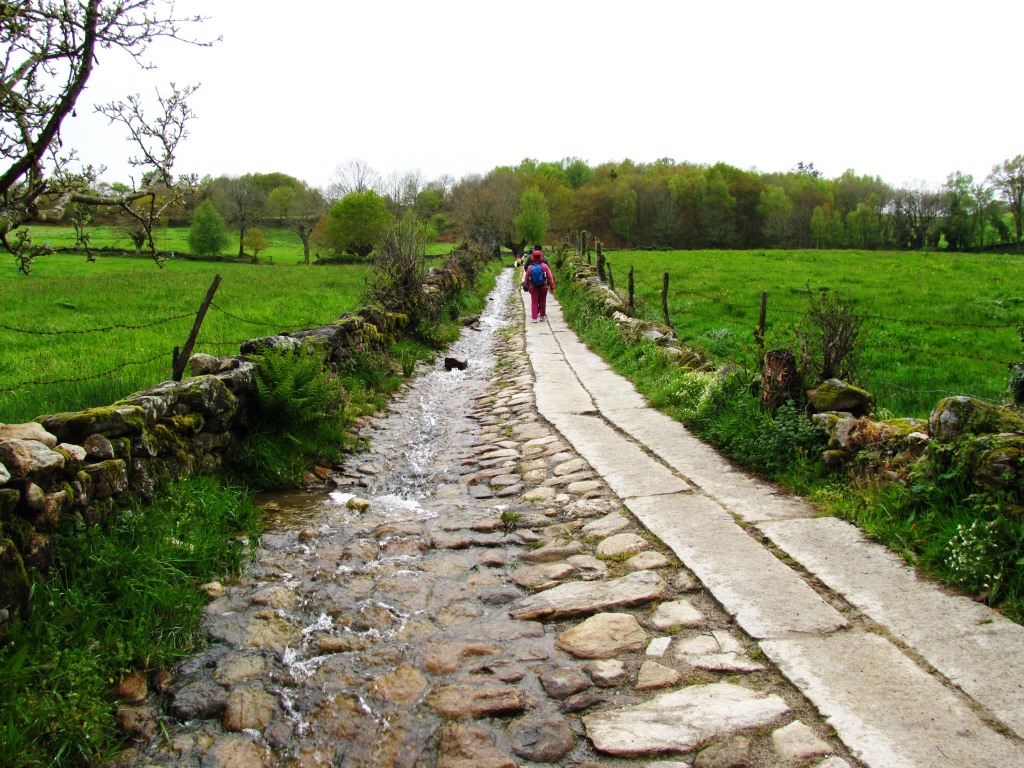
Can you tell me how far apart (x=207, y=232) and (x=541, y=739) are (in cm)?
5667

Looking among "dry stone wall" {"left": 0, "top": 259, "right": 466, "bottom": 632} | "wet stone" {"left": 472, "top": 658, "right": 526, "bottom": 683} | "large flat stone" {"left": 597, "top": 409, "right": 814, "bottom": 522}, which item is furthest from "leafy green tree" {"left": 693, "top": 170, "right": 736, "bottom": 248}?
"wet stone" {"left": 472, "top": 658, "right": 526, "bottom": 683}

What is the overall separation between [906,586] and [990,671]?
84cm

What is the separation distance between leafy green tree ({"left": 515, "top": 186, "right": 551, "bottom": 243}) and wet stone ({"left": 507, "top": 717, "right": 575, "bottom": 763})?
2509 inches

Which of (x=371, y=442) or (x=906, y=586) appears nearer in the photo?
(x=906, y=586)

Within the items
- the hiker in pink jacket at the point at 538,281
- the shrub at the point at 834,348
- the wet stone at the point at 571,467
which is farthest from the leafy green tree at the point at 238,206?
the shrub at the point at 834,348

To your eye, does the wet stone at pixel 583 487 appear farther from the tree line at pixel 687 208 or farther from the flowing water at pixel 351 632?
the tree line at pixel 687 208

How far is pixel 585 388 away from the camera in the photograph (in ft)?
33.7

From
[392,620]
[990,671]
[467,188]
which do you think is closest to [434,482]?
[392,620]

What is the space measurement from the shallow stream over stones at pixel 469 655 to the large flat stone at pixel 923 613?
2.44 ft

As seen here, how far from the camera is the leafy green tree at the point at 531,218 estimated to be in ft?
213

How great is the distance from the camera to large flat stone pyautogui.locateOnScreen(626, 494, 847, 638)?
11.7 feet

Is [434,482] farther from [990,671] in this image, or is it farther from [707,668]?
[990,671]

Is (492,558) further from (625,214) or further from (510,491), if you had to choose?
(625,214)

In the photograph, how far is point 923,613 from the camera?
3520 millimetres
